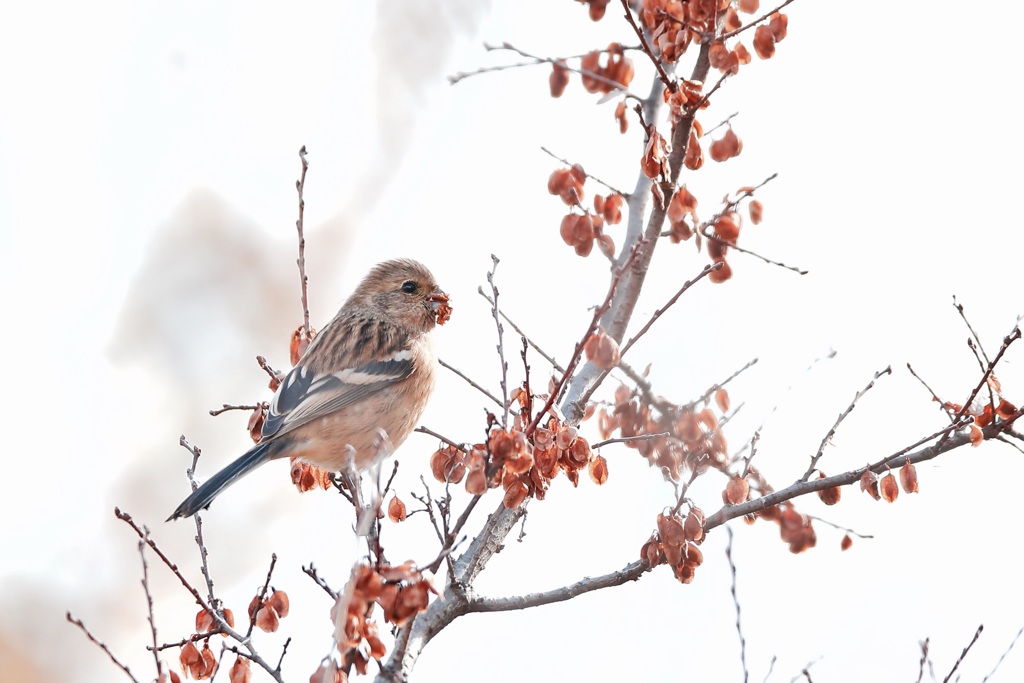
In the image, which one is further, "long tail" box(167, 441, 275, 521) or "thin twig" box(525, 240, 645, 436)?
"long tail" box(167, 441, 275, 521)

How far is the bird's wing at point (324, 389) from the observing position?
4441 millimetres

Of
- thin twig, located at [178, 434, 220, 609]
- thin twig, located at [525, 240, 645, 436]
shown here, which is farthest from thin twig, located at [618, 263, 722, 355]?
thin twig, located at [178, 434, 220, 609]

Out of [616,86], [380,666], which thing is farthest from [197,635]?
[616,86]

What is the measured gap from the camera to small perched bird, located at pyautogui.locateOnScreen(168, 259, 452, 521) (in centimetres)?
441

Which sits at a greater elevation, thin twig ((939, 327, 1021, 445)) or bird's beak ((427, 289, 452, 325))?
bird's beak ((427, 289, 452, 325))

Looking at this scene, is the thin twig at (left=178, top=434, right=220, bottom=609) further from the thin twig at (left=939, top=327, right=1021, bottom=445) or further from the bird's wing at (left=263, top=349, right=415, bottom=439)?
the thin twig at (left=939, top=327, right=1021, bottom=445)

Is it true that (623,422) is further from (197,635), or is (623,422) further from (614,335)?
(197,635)

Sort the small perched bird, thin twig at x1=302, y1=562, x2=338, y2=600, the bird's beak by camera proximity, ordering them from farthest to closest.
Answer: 1. the bird's beak
2. the small perched bird
3. thin twig at x1=302, y1=562, x2=338, y2=600

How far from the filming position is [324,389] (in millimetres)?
4820

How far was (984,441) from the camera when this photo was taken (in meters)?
3.55

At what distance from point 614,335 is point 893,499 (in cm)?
129

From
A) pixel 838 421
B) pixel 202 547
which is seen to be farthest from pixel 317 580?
pixel 838 421

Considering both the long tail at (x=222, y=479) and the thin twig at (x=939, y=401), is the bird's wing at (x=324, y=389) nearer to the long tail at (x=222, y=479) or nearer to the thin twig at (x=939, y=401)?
the long tail at (x=222, y=479)

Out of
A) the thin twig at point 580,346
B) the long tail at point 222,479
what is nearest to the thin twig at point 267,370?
the long tail at point 222,479
